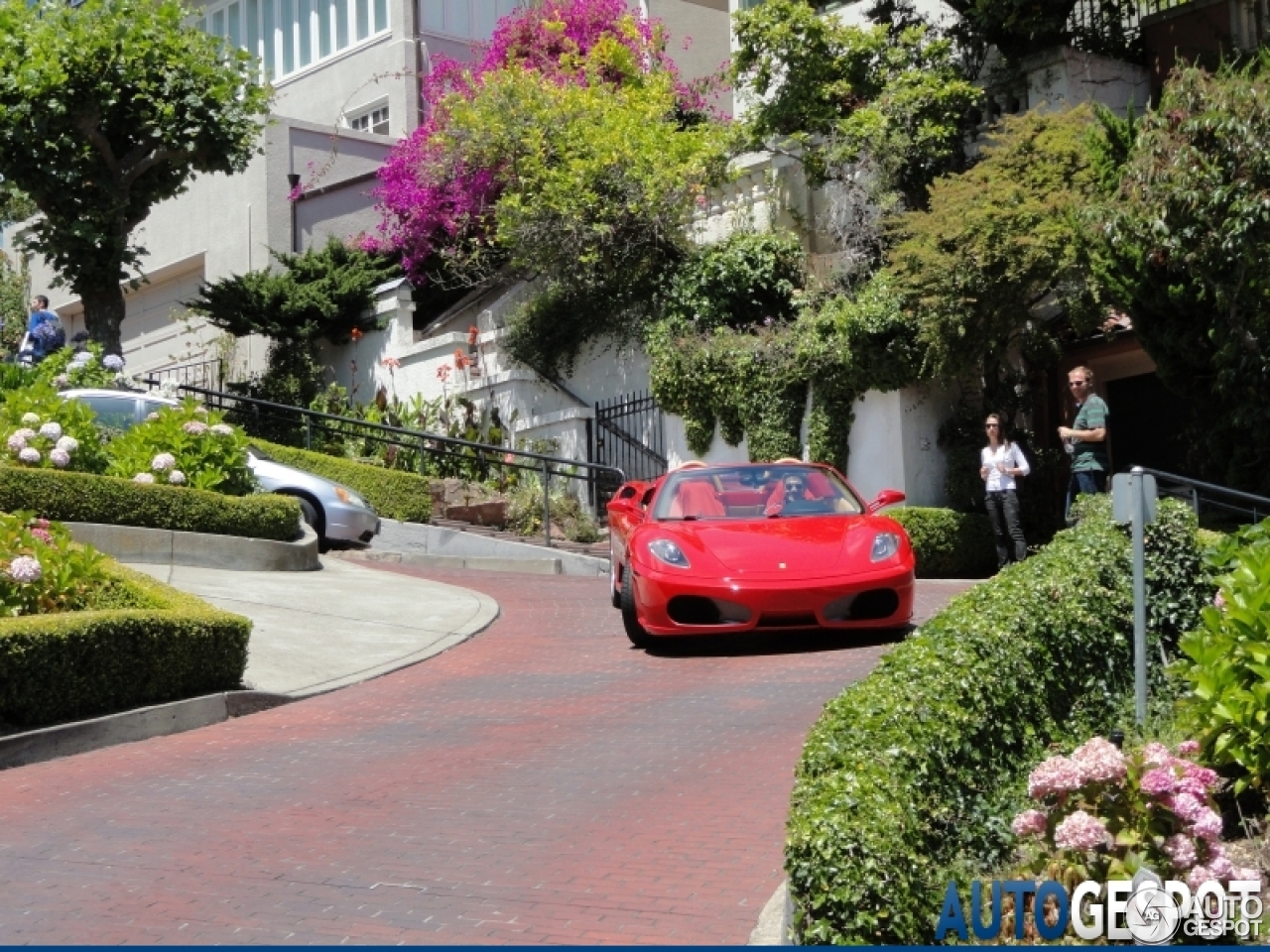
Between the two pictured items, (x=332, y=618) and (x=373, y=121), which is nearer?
(x=332, y=618)

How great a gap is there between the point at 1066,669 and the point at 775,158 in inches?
597

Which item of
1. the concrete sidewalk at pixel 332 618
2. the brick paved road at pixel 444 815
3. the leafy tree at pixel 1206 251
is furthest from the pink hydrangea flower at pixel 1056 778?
the leafy tree at pixel 1206 251

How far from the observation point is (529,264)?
2391 centimetres

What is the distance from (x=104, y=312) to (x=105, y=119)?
2.82 metres

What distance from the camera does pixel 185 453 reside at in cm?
1777

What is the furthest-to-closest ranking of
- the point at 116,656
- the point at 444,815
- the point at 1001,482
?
the point at 1001,482 → the point at 116,656 → the point at 444,815

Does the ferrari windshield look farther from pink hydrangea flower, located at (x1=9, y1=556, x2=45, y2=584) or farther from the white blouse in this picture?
pink hydrangea flower, located at (x1=9, y1=556, x2=45, y2=584)

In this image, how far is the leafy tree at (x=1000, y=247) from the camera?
59.0ft

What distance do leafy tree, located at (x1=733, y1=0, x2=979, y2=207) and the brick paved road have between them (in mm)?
10505

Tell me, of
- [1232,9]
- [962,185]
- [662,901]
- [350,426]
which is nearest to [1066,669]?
[662,901]

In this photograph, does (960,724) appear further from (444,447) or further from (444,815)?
(444,447)

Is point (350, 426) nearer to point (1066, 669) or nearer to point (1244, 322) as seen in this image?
point (1244, 322)

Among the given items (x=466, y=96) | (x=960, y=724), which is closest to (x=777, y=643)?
(x=960, y=724)

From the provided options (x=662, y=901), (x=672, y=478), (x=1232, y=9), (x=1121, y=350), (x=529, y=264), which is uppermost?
(x=1232, y=9)
